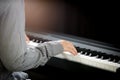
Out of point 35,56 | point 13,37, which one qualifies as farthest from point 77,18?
point 13,37

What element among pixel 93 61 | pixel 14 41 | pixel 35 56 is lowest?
pixel 93 61

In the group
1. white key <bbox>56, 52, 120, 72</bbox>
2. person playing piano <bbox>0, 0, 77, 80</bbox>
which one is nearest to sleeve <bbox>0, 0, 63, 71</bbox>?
person playing piano <bbox>0, 0, 77, 80</bbox>

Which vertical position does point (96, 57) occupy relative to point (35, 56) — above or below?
below

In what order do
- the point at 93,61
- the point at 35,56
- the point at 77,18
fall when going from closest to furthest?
the point at 35,56
the point at 93,61
the point at 77,18

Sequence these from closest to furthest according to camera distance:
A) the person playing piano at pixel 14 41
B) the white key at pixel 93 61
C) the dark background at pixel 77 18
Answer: the person playing piano at pixel 14 41
the white key at pixel 93 61
the dark background at pixel 77 18

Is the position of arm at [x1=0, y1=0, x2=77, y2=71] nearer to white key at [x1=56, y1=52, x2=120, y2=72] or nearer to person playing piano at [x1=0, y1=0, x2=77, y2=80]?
person playing piano at [x1=0, y1=0, x2=77, y2=80]

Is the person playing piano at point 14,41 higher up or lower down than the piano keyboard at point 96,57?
higher up

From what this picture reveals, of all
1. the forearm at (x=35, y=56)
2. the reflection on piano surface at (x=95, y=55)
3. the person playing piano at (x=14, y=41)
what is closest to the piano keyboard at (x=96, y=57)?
the reflection on piano surface at (x=95, y=55)

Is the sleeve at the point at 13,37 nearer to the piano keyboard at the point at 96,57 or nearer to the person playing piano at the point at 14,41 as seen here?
the person playing piano at the point at 14,41

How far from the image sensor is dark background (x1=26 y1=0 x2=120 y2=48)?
7.15ft

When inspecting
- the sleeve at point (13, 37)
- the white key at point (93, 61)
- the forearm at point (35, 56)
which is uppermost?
the sleeve at point (13, 37)

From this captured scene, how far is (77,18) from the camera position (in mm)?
2365

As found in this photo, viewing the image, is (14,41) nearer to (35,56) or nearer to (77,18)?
(35,56)

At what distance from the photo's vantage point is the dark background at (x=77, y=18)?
2180 millimetres
